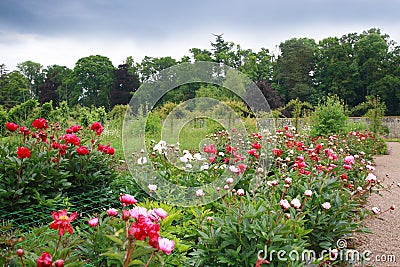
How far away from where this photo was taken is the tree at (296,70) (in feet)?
98.6

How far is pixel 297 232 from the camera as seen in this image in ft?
5.98

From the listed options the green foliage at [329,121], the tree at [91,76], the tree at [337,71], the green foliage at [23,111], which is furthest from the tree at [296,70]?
the green foliage at [23,111]

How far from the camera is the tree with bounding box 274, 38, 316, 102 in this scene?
30.1m

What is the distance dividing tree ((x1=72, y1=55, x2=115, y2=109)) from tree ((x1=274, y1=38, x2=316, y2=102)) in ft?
51.1

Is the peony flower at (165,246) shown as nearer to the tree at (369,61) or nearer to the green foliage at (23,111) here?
the green foliage at (23,111)

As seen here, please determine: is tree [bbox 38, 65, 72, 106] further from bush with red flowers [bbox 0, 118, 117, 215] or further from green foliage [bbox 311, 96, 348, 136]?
bush with red flowers [bbox 0, 118, 117, 215]

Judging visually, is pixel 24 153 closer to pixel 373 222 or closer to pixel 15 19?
pixel 373 222

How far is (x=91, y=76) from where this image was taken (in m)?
30.9

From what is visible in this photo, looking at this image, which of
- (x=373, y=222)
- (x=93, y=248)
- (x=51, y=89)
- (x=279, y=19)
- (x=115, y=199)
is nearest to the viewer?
(x=93, y=248)

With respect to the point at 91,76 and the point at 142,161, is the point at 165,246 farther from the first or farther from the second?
the point at 91,76

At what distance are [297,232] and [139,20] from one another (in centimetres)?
573

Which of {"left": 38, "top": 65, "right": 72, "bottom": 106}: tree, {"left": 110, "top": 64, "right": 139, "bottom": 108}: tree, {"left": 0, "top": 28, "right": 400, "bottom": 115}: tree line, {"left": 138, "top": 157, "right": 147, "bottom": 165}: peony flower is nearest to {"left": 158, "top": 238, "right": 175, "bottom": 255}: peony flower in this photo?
{"left": 138, "top": 157, "right": 147, "bottom": 165}: peony flower

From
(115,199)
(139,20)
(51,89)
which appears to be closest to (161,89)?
(115,199)

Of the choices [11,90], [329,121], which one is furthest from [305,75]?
[11,90]
